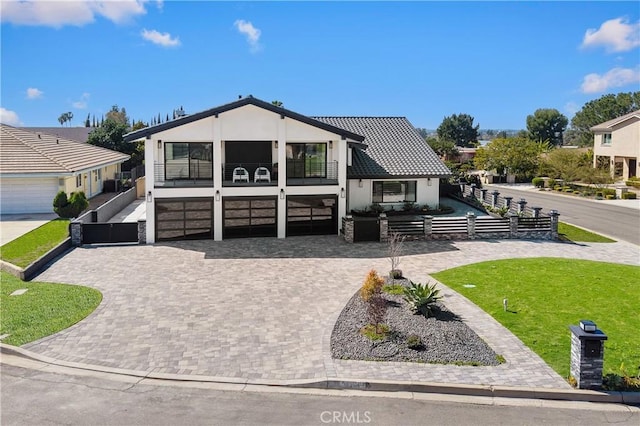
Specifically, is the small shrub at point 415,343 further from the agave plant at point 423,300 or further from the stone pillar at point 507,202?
the stone pillar at point 507,202

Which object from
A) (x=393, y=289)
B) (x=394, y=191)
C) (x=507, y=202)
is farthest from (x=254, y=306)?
(x=507, y=202)

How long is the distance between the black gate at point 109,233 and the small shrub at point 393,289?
13560 millimetres

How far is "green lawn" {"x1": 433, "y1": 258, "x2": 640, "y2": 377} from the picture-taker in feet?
43.8

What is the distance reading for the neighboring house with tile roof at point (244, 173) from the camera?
26141 mm

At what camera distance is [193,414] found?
10.0 m

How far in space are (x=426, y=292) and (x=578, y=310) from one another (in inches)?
190

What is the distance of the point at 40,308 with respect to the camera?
51.2ft

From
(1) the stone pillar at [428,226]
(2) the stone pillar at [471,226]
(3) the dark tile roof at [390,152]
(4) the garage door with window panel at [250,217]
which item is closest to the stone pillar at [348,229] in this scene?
(4) the garage door with window panel at [250,217]

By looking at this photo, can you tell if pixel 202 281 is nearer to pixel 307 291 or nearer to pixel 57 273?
pixel 307 291

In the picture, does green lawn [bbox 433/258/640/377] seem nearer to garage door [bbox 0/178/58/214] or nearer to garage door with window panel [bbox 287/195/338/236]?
garage door with window panel [bbox 287/195/338/236]

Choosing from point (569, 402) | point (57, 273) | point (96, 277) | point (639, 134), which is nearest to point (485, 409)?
point (569, 402)

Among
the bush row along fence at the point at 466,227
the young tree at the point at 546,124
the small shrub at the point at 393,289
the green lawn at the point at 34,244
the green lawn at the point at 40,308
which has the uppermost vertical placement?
the young tree at the point at 546,124

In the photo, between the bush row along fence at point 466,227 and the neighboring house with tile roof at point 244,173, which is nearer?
the neighboring house with tile roof at point 244,173

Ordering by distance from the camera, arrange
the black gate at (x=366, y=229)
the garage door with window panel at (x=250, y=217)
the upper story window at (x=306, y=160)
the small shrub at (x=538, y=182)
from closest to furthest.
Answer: the black gate at (x=366, y=229) → the garage door with window panel at (x=250, y=217) → the upper story window at (x=306, y=160) → the small shrub at (x=538, y=182)
